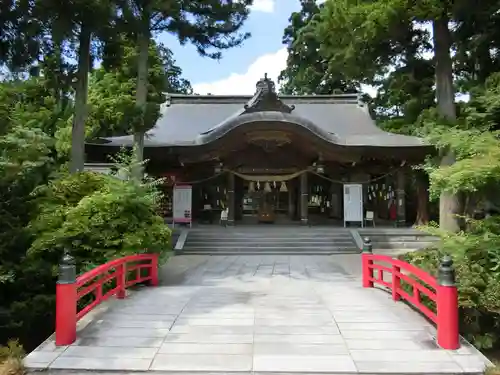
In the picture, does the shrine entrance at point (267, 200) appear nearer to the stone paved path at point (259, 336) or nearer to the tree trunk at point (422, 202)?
the tree trunk at point (422, 202)


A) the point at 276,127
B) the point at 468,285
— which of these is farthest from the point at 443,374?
the point at 276,127

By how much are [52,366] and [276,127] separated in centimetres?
1159

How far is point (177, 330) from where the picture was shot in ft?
15.8

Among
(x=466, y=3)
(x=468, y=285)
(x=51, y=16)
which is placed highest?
(x=466, y=3)

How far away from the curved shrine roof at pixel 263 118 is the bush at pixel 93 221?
5630 mm

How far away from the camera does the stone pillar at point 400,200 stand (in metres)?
15.7

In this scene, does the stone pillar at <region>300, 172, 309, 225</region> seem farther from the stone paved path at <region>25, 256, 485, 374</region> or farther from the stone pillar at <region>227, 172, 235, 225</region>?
the stone paved path at <region>25, 256, 485, 374</region>

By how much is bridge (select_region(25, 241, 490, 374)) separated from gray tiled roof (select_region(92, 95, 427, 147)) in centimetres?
822

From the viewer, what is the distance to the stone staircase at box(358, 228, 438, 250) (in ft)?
44.9

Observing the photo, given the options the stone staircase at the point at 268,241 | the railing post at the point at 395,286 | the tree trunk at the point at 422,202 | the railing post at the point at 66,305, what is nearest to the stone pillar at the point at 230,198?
the stone staircase at the point at 268,241

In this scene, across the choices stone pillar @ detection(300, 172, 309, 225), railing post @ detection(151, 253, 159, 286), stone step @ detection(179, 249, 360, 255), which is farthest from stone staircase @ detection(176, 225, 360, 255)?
railing post @ detection(151, 253, 159, 286)

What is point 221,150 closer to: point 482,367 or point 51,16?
point 51,16

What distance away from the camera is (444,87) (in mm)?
12414

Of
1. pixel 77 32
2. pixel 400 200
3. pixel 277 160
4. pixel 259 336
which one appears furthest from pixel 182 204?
pixel 259 336
